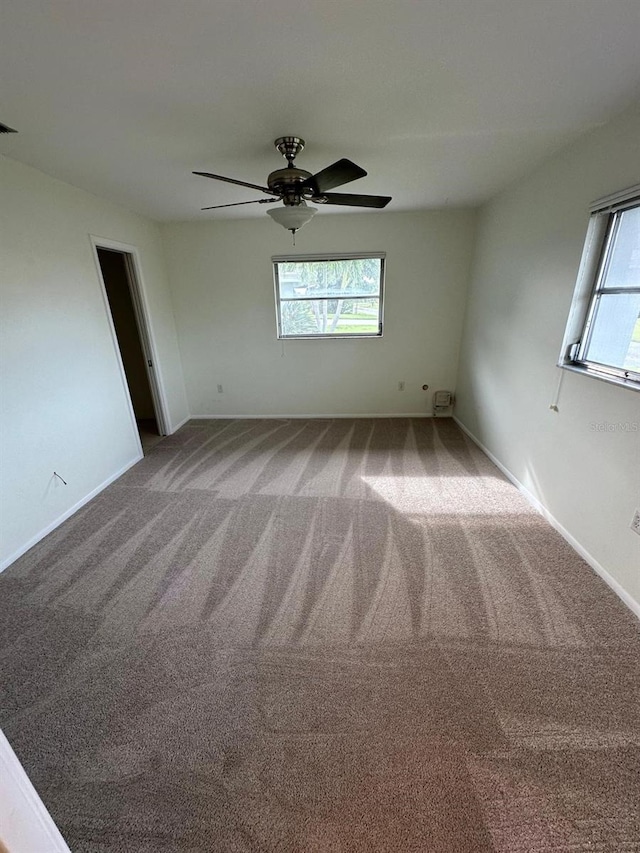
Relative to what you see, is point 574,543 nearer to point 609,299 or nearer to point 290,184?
point 609,299

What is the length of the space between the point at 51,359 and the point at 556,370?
12.0ft

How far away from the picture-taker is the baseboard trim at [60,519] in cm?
219

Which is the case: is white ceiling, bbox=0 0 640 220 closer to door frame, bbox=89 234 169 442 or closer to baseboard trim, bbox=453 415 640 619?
door frame, bbox=89 234 169 442

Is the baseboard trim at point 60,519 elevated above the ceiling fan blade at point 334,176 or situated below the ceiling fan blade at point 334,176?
below

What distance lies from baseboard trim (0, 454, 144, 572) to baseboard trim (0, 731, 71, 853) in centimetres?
206

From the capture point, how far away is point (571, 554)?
2104mm

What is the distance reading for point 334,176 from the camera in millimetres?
1858

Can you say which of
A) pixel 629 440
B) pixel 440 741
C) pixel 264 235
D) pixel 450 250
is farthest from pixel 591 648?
pixel 264 235

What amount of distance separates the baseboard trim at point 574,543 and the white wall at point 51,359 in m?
3.59

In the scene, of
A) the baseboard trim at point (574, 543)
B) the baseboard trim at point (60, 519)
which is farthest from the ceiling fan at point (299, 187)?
the baseboard trim at point (60, 519)

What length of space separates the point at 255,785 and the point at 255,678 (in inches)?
13.8

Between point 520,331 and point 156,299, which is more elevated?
point 156,299

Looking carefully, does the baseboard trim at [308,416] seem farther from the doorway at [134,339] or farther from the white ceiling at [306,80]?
the white ceiling at [306,80]

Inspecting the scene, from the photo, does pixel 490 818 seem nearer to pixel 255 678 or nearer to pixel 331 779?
pixel 331 779
